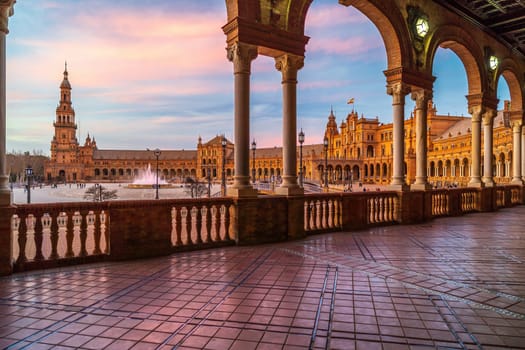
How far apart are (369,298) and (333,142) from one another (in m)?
107

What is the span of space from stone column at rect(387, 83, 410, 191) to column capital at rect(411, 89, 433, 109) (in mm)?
641

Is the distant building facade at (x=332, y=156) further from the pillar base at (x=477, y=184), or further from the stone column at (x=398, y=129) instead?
the stone column at (x=398, y=129)

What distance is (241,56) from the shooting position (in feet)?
22.7

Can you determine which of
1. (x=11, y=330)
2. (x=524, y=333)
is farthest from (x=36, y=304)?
(x=524, y=333)

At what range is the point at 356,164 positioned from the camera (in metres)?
87.8

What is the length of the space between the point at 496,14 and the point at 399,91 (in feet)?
19.2

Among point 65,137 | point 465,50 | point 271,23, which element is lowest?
point 271,23

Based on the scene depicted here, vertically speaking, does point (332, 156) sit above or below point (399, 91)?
above

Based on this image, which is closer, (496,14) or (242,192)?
(242,192)

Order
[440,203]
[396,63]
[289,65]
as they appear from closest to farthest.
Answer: [289,65] → [396,63] → [440,203]

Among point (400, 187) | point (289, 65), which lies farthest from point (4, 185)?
point (400, 187)

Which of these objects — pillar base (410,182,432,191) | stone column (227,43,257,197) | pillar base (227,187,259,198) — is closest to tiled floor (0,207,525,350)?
pillar base (227,187,259,198)

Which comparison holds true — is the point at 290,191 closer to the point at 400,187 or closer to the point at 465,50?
the point at 400,187

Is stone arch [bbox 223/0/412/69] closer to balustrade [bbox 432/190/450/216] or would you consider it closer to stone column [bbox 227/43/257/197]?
stone column [bbox 227/43/257/197]
